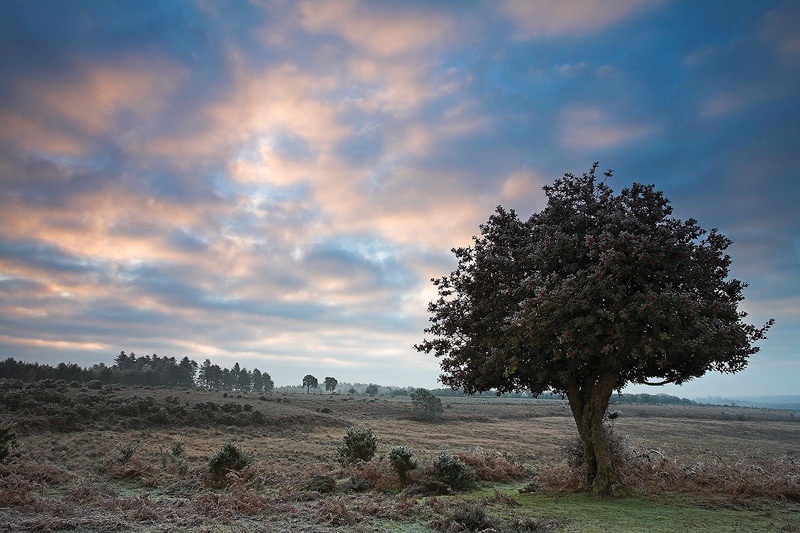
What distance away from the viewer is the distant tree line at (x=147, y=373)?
95.7m

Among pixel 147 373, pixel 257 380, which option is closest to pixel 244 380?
pixel 257 380

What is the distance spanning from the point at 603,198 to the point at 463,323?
7.08 meters

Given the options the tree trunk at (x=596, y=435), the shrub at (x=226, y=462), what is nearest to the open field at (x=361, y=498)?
the shrub at (x=226, y=462)

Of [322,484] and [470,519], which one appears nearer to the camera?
[470,519]

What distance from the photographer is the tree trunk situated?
14.6m

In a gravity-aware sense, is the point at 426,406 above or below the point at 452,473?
below

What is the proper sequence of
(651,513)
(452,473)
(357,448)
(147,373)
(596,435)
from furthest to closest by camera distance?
(147,373) → (357,448) → (452,473) → (596,435) → (651,513)

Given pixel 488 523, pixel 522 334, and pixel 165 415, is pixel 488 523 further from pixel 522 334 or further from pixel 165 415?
pixel 165 415

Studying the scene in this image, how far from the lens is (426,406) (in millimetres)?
75562

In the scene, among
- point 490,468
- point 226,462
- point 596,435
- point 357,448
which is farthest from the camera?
point 357,448

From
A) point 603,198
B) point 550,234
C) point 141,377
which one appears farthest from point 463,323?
point 141,377

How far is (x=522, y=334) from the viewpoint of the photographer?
44.0 feet

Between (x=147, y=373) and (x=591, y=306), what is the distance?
462ft

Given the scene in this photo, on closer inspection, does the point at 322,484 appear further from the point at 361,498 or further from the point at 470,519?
the point at 470,519
